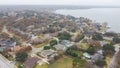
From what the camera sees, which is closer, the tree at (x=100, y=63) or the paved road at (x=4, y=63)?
the tree at (x=100, y=63)

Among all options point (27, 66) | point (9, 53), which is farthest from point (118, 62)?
point (9, 53)

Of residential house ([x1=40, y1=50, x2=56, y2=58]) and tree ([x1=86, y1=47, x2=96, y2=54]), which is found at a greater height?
tree ([x1=86, y1=47, x2=96, y2=54])

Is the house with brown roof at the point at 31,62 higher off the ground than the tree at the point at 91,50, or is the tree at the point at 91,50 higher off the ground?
the tree at the point at 91,50

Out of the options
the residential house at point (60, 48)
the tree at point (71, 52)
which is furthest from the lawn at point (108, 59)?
the residential house at point (60, 48)

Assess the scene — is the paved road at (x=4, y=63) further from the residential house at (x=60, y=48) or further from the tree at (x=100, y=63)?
the tree at (x=100, y=63)

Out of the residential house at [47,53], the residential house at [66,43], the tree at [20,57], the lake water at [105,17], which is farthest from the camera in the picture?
the lake water at [105,17]

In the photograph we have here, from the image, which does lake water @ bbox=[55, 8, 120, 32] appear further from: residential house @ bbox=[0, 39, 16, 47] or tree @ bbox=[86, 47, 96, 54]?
residential house @ bbox=[0, 39, 16, 47]

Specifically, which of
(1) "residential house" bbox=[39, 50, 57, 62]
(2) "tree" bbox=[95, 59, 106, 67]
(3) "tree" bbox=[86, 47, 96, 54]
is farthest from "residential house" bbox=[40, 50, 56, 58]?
(2) "tree" bbox=[95, 59, 106, 67]

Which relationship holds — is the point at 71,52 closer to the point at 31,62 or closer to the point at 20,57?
the point at 31,62
